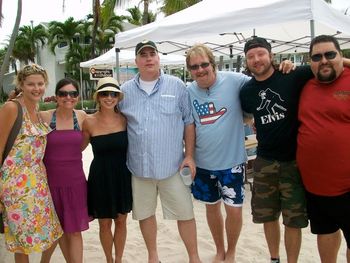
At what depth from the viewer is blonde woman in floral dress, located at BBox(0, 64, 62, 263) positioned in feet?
9.52

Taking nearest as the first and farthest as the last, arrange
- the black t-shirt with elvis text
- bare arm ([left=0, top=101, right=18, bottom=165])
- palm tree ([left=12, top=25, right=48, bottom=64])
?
bare arm ([left=0, top=101, right=18, bottom=165]) < the black t-shirt with elvis text < palm tree ([left=12, top=25, right=48, bottom=64])

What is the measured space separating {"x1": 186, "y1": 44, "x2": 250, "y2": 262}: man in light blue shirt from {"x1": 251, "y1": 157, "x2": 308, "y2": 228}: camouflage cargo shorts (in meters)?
0.28

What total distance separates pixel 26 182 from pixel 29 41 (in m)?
38.6

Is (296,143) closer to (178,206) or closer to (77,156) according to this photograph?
(178,206)

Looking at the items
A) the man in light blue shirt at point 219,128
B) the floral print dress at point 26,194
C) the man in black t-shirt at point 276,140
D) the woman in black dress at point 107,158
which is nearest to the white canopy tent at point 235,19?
the man in light blue shirt at point 219,128

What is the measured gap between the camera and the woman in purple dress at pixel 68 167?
3.14 metres

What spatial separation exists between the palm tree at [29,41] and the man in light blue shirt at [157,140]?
122 feet

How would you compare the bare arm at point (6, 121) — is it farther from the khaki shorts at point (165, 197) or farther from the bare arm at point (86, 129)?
the khaki shorts at point (165, 197)

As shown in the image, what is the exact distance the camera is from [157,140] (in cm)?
338

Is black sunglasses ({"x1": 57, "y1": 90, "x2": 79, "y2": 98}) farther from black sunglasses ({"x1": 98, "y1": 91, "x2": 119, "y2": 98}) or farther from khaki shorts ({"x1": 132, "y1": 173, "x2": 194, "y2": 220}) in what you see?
khaki shorts ({"x1": 132, "y1": 173, "x2": 194, "y2": 220})

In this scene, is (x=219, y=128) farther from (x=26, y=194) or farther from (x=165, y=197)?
(x=26, y=194)

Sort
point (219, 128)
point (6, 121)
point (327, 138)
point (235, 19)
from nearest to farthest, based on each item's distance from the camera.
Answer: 1. point (327, 138)
2. point (6, 121)
3. point (219, 128)
4. point (235, 19)

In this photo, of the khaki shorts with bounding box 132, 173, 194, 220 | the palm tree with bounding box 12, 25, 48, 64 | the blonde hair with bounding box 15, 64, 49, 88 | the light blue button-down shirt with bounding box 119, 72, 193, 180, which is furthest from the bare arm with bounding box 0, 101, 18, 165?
the palm tree with bounding box 12, 25, 48, 64

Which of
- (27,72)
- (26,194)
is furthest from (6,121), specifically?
(26,194)
